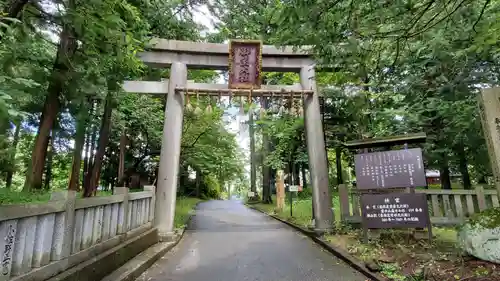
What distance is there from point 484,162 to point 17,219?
38.7 feet

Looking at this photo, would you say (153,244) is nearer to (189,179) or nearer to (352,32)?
(352,32)

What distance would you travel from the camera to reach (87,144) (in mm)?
11828

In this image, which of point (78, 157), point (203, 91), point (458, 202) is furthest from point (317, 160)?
point (78, 157)

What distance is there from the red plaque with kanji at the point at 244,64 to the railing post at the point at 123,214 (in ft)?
13.6

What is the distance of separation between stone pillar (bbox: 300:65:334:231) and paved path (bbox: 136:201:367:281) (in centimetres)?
75

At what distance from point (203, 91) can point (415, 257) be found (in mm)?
6137

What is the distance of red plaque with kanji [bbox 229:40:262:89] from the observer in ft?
26.0

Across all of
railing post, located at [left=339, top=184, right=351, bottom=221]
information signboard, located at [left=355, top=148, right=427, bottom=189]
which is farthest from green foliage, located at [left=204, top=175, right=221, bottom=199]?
information signboard, located at [left=355, top=148, right=427, bottom=189]

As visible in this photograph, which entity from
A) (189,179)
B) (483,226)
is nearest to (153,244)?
(483,226)

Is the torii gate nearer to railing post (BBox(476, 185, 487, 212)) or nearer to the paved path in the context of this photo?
the paved path

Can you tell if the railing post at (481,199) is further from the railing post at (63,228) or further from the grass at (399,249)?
the railing post at (63,228)

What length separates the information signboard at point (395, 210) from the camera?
17.7 ft

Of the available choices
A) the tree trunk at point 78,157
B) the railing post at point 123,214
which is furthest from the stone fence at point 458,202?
the tree trunk at point 78,157

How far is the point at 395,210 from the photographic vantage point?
5578 mm
